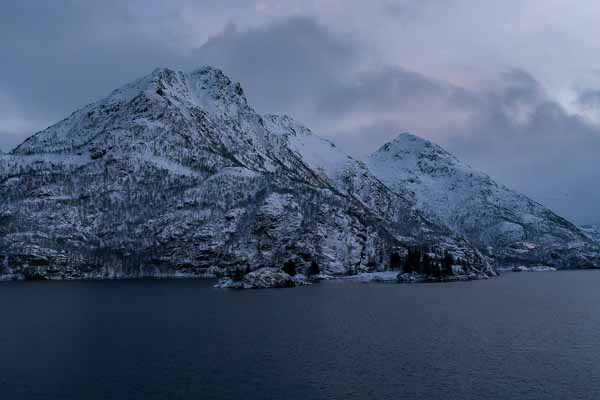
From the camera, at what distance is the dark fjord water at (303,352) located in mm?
67000

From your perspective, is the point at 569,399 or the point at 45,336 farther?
the point at 45,336

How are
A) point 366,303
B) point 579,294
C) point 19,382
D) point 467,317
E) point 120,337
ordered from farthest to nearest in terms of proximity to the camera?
point 579,294, point 366,303, point 467,317, point 120,337, point 19,382

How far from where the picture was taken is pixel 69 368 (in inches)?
3068

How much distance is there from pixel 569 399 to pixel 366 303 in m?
105

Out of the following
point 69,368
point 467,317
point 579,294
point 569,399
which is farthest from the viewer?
point 579,294

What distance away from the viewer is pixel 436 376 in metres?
72.9

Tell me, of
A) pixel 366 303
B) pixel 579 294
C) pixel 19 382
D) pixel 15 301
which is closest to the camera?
pixel 19 382

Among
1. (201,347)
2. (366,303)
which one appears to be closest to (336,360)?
(201,347)

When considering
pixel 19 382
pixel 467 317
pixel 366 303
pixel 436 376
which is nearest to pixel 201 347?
pixel 19 382

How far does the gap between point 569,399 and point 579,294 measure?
154 metres

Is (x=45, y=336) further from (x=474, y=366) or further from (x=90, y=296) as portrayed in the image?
(x=90, y=296)

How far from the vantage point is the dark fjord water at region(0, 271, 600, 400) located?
67000 millimetres

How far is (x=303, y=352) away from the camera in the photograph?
8888 cm

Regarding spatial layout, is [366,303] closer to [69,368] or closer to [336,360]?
[336,360]
